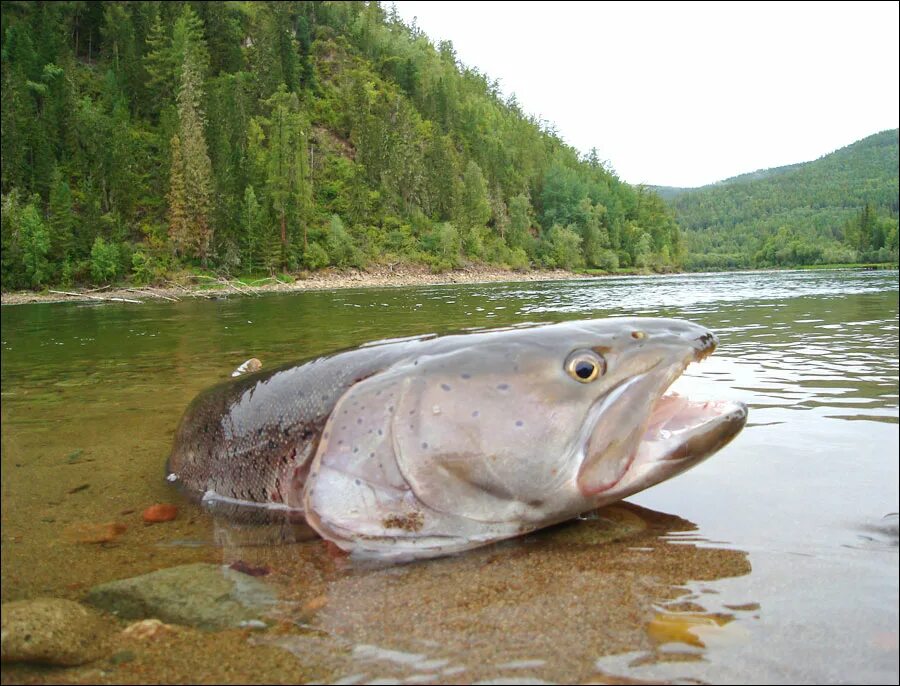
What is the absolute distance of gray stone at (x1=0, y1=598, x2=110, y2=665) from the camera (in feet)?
6.19

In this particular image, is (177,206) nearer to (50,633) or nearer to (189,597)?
(189,597)

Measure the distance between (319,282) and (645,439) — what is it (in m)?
52.9

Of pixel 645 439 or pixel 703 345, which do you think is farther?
pixel 703 345

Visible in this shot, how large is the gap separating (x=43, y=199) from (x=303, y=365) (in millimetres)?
3453

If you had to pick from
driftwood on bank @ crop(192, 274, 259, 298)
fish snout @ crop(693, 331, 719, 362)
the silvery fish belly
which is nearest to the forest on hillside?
the silvery fish belly

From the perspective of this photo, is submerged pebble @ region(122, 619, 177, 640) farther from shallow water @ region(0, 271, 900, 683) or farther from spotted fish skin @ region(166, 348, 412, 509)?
spotted fish skin @ region(166, 348, 412, 509)

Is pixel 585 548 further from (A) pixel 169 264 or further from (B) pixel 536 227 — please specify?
(B) pixel 536 227

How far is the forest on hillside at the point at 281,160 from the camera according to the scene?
14.2 ft

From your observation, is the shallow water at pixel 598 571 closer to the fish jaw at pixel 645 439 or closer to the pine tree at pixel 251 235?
the fish jaw at pixel 645 439

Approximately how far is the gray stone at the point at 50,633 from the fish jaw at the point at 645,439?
185 centimetres

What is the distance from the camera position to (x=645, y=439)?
8.46 ft

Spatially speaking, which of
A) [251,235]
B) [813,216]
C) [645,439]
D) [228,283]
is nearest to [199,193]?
[251,235]

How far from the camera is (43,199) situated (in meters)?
5.16

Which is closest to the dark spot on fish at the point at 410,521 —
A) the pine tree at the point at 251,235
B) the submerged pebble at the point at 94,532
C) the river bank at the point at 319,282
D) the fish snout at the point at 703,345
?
the fish snout at the point at 703,345
